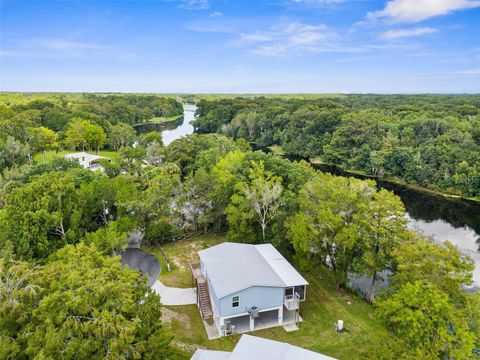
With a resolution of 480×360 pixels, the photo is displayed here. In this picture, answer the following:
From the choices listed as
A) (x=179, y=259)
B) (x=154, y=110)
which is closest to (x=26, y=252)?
(x=179, y=259)

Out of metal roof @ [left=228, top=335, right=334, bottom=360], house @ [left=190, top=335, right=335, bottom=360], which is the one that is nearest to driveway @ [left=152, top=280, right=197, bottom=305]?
house @ [left=190, top=335, right=335, bottom=360]

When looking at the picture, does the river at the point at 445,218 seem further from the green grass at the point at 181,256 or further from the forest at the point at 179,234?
the green grass at the point at 181,256

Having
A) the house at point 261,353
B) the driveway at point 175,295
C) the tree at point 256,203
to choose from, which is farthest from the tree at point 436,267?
the driveway at point 175,295

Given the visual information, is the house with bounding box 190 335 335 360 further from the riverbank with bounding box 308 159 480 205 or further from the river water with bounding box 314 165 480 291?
the riverbank with bounding box 308 159 480 205

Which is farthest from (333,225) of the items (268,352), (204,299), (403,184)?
(403,184)

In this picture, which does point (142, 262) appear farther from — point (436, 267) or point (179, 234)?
point (436, 267)

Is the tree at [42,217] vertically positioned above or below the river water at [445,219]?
above

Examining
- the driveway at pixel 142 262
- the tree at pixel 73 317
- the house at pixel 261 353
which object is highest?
the tree at pixel 73 317

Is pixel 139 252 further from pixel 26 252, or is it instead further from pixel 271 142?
pixel 271 142
